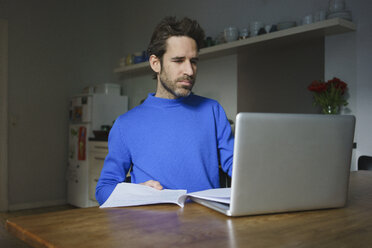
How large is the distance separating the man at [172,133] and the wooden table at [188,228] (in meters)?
0.49

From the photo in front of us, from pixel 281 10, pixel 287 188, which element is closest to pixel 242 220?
pixel 287 188

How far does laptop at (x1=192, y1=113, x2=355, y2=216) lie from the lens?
30.0 inches

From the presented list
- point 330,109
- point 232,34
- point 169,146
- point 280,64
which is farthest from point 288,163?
point 232,34

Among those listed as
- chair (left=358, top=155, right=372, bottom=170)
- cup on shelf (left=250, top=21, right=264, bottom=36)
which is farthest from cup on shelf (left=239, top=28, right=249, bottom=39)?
chair (left=358, top=155, right=372, bottom=170)

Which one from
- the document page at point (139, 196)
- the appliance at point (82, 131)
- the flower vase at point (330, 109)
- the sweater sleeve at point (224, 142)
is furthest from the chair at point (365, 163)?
the appliance at point (82, 131)

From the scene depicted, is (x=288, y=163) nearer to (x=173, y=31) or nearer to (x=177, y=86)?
(x=177, y=86)

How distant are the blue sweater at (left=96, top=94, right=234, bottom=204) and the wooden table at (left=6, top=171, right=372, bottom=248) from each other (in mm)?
487

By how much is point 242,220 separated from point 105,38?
4949 millimetres

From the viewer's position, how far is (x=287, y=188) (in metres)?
0.81

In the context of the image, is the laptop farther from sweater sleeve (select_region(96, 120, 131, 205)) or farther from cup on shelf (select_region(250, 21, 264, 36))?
cup on shelf (select_region(250, 21, 264, 36))

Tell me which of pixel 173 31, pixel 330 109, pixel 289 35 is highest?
pixel 289 35

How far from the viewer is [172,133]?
1416mm

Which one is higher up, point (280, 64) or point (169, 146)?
point (280, 64)

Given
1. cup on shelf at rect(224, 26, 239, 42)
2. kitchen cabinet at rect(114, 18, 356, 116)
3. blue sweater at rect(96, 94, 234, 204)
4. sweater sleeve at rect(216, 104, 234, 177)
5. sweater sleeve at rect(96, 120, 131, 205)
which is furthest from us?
cup on shelf at rect(224, 26, 239, 42)
